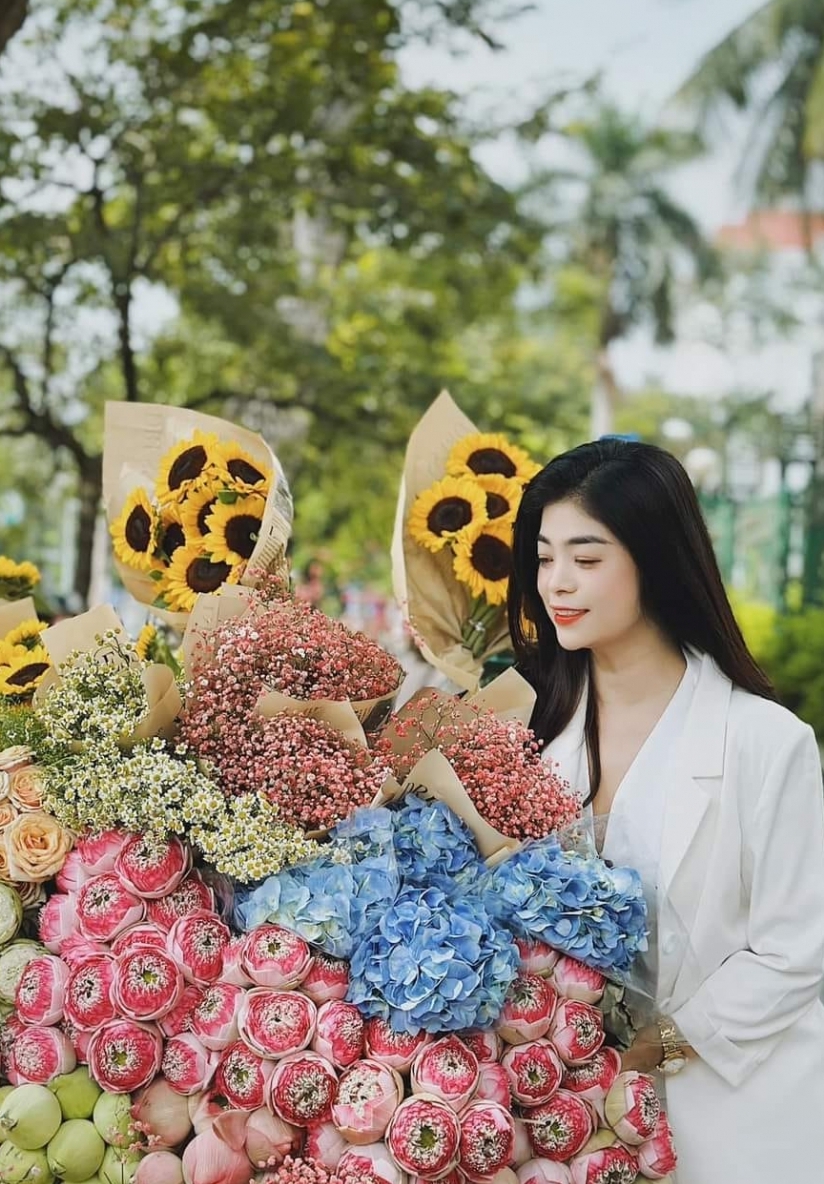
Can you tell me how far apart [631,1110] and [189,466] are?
147cm

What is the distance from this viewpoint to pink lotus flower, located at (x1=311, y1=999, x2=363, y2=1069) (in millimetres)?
1891

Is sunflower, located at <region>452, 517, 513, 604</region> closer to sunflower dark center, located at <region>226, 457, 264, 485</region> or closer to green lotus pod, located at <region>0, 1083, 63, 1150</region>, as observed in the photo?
sunflower dark center, located at <region>226, 457, 264, 485</region>

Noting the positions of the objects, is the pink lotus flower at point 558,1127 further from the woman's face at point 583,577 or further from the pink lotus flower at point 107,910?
the woman's face at point 583,577

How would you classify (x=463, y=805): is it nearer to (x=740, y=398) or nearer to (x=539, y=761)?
(x=539, y=761)

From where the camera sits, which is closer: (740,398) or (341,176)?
(341,176)

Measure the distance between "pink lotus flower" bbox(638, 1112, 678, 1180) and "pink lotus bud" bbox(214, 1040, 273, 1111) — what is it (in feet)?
1.89

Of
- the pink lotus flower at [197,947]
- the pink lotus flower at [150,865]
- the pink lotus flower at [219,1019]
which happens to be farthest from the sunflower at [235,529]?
the pink lotus flower at [219,1019]

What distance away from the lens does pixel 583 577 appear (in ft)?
8.18

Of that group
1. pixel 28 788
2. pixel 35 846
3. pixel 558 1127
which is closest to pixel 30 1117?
pixel 35 846

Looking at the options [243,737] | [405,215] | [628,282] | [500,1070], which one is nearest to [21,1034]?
[243,737]

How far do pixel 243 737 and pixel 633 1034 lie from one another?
30.3 inches

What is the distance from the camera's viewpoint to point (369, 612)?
49.9ft

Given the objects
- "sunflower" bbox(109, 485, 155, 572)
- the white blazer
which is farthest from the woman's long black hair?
"sunflower" bbox(109, 485, 155, 572)

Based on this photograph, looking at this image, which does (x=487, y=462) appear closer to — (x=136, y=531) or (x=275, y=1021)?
(x=136, y=531)
